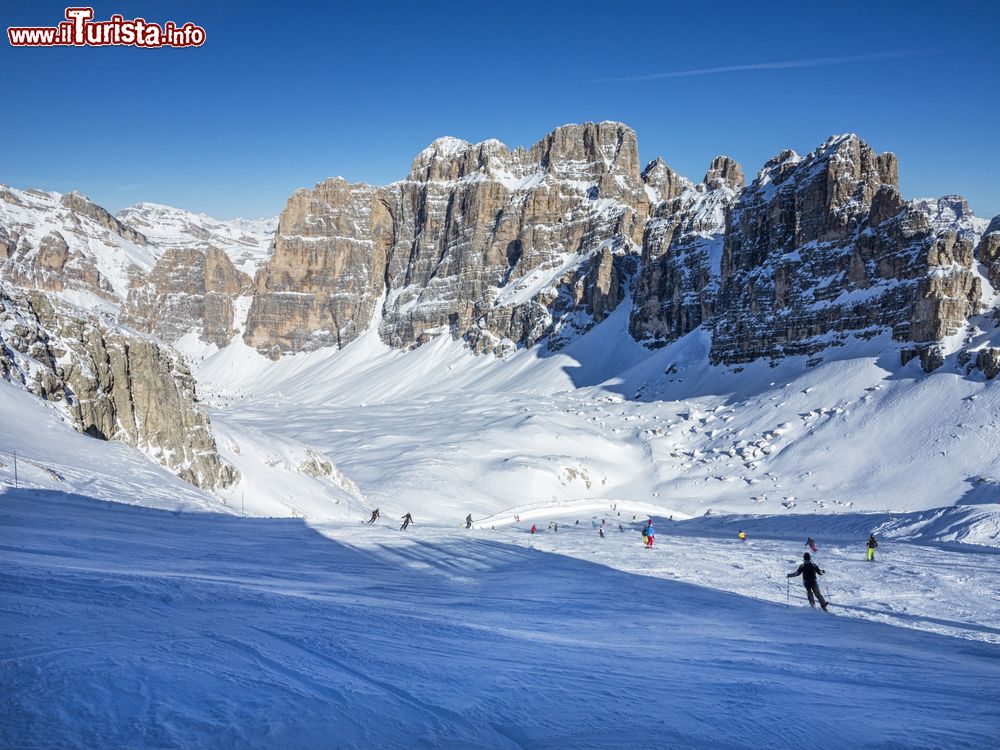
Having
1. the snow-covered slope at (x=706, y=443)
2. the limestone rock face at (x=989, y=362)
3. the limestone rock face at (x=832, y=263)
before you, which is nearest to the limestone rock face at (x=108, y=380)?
the snow-covered slope at (x=706, y=443)

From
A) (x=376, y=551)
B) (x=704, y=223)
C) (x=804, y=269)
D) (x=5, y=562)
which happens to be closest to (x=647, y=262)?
(x=704, y=223)

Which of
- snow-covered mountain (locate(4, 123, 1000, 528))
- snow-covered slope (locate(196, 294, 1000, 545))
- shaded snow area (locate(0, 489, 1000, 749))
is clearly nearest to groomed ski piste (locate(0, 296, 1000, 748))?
shaded snow area (locate(0, 489, 1000, 749))

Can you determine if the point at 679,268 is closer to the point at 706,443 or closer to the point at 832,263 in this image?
the point at 832,263

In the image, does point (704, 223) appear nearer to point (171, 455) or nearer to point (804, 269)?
point (804, 269)

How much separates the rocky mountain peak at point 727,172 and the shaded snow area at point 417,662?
182m

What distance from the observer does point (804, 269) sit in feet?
342

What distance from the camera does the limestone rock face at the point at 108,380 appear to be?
1282 inches

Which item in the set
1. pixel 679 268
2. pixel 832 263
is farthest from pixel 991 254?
pixel 679 268

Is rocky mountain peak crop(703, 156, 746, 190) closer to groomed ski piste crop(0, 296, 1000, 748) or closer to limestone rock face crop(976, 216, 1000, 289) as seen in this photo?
limestone rock face crop(976, 216, 1000, 289)

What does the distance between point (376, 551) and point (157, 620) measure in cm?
1291

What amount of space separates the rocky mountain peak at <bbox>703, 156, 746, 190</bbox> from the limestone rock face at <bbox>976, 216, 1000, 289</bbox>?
99631mm

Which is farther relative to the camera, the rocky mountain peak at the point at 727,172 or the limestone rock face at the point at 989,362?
the rocky mountain peak at the point at 727,172

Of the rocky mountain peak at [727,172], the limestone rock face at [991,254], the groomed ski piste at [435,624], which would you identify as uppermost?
the rocky mountain peak at [727,172]

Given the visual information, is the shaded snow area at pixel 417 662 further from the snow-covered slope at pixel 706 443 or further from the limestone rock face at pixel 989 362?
the limestone rock face at pixel 989 362
